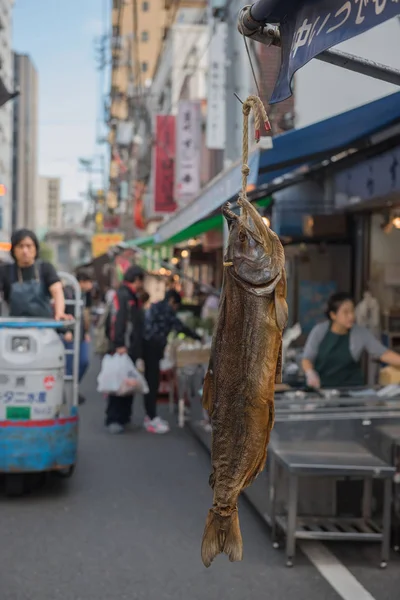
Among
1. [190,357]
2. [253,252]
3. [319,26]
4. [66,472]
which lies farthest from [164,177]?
[253,252]

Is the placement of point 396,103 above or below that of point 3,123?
below

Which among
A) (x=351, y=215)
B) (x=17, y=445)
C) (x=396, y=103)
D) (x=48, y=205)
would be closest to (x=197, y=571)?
(x=17, y=445)

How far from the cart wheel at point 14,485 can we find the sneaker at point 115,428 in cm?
Answer: 317

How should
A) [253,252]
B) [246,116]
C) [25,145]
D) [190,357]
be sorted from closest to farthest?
[253,252]
[246,116]
[190,357]
[25,145]

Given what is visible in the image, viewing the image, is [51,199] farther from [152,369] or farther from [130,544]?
[130,544]

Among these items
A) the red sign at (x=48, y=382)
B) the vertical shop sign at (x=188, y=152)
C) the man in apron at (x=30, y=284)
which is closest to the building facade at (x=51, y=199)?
the vertical shop sign at (x=188, y=152)

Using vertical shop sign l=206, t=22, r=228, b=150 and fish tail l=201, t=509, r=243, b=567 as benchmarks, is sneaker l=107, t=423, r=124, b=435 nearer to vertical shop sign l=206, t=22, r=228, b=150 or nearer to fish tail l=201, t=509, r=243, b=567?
vertical shop sign l=206, t=22, r=228, b=150

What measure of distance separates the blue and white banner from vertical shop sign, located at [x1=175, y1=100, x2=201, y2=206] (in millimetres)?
14775

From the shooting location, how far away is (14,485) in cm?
701

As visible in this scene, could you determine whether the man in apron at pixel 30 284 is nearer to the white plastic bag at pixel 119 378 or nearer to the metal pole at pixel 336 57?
the white plastic bag at pixel 119 378

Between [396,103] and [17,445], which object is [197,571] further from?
[396,103]

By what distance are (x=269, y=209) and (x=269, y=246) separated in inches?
368

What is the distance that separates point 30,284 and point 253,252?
515 cm

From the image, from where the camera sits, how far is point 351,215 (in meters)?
11.9
